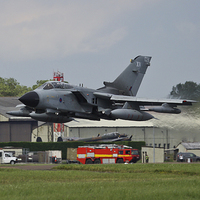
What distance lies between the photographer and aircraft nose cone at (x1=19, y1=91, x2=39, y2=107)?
88.3 feet

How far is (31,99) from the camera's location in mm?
27031

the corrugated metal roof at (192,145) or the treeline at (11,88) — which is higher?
the treeline at (11,88)

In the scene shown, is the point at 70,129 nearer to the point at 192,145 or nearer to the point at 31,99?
the point at 192,145

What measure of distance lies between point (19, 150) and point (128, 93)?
2829cm

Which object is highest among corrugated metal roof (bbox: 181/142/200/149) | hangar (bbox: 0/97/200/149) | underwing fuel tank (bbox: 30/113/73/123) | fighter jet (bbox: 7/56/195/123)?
fighter jet (bbox: 7/56/195/123)

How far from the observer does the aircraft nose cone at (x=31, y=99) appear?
26906 millimetres

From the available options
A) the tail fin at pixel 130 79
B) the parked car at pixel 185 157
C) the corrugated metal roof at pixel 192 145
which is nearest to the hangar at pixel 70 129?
the corrugated metal roof at pixel 192 145

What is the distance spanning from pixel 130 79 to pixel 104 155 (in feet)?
50.0

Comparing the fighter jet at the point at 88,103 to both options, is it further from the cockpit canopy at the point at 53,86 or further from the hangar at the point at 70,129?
the hangar at the point at 70,129

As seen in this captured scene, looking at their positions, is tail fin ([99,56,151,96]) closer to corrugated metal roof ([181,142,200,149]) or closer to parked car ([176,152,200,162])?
parked car ([176,152,200,162])

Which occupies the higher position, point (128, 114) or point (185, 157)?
point (128, 114)

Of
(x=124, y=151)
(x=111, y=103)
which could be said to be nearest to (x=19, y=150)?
(x=124, y=151)

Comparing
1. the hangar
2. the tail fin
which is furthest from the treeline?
the tail fin

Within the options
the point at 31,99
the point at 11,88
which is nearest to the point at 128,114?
the point at 31,99
